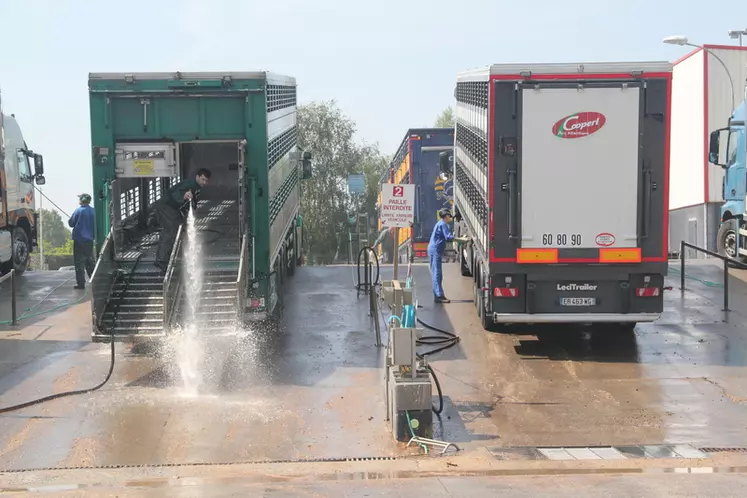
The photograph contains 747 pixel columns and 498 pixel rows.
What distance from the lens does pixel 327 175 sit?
48.3m

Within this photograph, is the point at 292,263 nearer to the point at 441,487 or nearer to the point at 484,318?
the point at 484,318

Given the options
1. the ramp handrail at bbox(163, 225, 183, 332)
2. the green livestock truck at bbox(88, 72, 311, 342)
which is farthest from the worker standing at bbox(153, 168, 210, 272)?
the green livestock truck at bbox(88, 72, 311, 342)

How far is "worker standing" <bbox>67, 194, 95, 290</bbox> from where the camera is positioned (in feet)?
54.5

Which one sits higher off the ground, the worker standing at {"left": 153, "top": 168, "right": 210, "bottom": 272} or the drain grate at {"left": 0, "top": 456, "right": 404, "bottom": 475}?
the worker standing at {"left": 153, "top": 168, "right": 210, "bottom": 272}

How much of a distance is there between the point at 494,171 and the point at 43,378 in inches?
253

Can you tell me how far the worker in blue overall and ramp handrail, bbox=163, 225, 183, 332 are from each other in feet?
14.1

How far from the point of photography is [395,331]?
8789mm

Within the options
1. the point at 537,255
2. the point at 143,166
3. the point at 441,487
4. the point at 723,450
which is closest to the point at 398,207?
the point at 537,255

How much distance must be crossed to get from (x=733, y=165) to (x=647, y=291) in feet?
24.5

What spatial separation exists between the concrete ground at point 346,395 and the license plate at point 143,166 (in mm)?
2556

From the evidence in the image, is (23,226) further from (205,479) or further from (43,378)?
(205,479)

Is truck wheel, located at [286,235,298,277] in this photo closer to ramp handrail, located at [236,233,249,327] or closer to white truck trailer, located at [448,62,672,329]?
ramp handrail, located at [236,233,249,327]

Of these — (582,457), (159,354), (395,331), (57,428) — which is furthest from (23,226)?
(582,457)

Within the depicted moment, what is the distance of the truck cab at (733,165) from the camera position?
1758 centimetres
